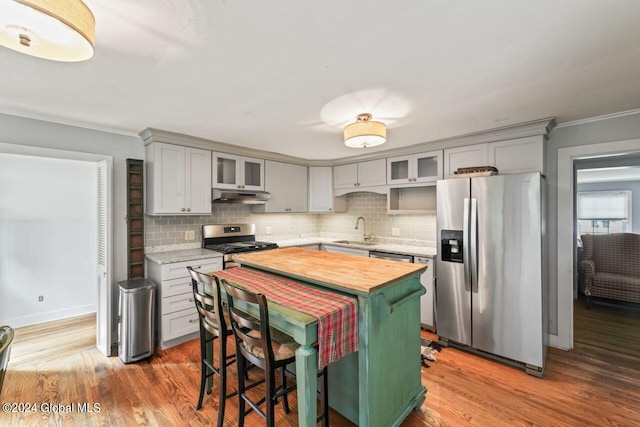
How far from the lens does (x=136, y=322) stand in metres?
2.84

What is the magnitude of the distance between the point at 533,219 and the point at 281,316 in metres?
2.45

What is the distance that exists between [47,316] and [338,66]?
4.84 metres

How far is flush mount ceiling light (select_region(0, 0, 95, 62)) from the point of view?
977 millimetres

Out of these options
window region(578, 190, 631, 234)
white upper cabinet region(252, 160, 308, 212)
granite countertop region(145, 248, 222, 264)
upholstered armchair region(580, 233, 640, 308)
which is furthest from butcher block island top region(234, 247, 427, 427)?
window region(578, 190, 631, 234)

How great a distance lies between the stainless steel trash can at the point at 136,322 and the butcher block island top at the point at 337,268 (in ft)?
4.14

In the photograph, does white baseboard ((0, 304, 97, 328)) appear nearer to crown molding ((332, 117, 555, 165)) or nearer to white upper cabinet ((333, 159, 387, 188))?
white upper cabinet ((333, 159, 387, 188))

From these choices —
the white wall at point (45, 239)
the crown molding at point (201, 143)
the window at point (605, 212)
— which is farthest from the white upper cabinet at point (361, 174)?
the window at point (605, 212)

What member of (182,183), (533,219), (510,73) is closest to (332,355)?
(510,73)

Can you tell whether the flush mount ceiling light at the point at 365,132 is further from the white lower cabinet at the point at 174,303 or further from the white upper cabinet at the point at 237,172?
the white lower cabinet at the point at 174,303

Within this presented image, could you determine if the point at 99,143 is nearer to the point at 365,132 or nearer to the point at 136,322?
the point at 136,322

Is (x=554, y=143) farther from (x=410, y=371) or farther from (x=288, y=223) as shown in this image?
(x=288, y=223)

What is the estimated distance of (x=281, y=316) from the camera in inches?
59.9

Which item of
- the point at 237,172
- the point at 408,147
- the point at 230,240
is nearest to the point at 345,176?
the point at 408,147

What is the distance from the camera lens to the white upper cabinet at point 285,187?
4.44m
